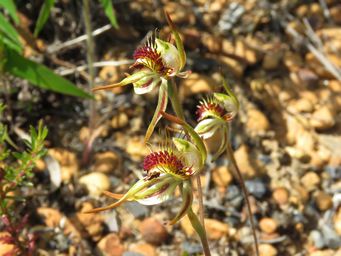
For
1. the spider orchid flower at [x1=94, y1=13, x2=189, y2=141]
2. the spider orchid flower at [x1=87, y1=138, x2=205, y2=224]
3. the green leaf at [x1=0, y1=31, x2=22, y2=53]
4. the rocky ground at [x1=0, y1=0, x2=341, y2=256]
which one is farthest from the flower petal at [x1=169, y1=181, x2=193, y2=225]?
the green leaf at [x1=0, y1=31, x2=22, y2=53]

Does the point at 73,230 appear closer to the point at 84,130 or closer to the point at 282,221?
the point at 84,130

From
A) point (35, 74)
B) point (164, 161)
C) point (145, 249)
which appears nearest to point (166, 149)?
point (164, 161)

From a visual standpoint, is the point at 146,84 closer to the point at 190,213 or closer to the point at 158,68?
the point at 158,68

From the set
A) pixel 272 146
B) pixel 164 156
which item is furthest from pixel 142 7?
pixel 164 156

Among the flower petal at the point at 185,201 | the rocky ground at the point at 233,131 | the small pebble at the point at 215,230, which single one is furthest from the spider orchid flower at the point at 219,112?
the small pebble at the point at 215,230

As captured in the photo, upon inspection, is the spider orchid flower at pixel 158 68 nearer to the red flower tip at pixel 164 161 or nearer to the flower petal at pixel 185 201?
the red flower tip at pixel 164 161

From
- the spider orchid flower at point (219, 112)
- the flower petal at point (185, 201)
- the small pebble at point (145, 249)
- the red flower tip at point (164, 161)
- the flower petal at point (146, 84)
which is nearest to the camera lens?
the flower petal at point (185, 201)
